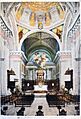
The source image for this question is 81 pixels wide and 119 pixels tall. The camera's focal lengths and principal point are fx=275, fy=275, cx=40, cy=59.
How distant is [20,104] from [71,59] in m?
1.07

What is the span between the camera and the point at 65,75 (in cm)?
448

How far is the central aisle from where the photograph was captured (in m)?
4.05

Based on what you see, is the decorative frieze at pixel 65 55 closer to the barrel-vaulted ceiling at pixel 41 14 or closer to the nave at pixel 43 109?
the barrel-vaulted ceiling at pixel 41 14

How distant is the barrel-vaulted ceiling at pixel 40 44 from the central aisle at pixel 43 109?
2.33 feet

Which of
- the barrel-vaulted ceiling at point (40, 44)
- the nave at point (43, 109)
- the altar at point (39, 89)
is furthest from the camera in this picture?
the barrel-vaulted ceiling at point (40, 44)

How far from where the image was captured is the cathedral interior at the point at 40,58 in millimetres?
4145

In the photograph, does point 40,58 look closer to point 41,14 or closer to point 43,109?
point 41,14

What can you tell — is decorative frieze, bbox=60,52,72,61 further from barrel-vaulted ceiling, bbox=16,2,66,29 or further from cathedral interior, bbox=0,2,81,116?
barrel-vaulted ceiling, bbox=16,2,66,29

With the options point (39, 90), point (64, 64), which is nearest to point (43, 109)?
point (39, 90)

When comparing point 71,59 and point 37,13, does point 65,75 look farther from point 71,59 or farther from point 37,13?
point 37,13

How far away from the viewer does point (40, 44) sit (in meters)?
4.70

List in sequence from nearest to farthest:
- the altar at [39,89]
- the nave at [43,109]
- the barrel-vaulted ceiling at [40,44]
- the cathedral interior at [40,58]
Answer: the nave at [43,109] < the cathedral interior at [40,58] < the altar at [39,89] < the barrel-vaulted ceiling at [40,44]

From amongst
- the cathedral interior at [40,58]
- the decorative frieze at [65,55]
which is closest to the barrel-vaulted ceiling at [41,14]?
the cathedral interior at [40,58]

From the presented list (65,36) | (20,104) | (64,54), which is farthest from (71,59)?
(20,104)
